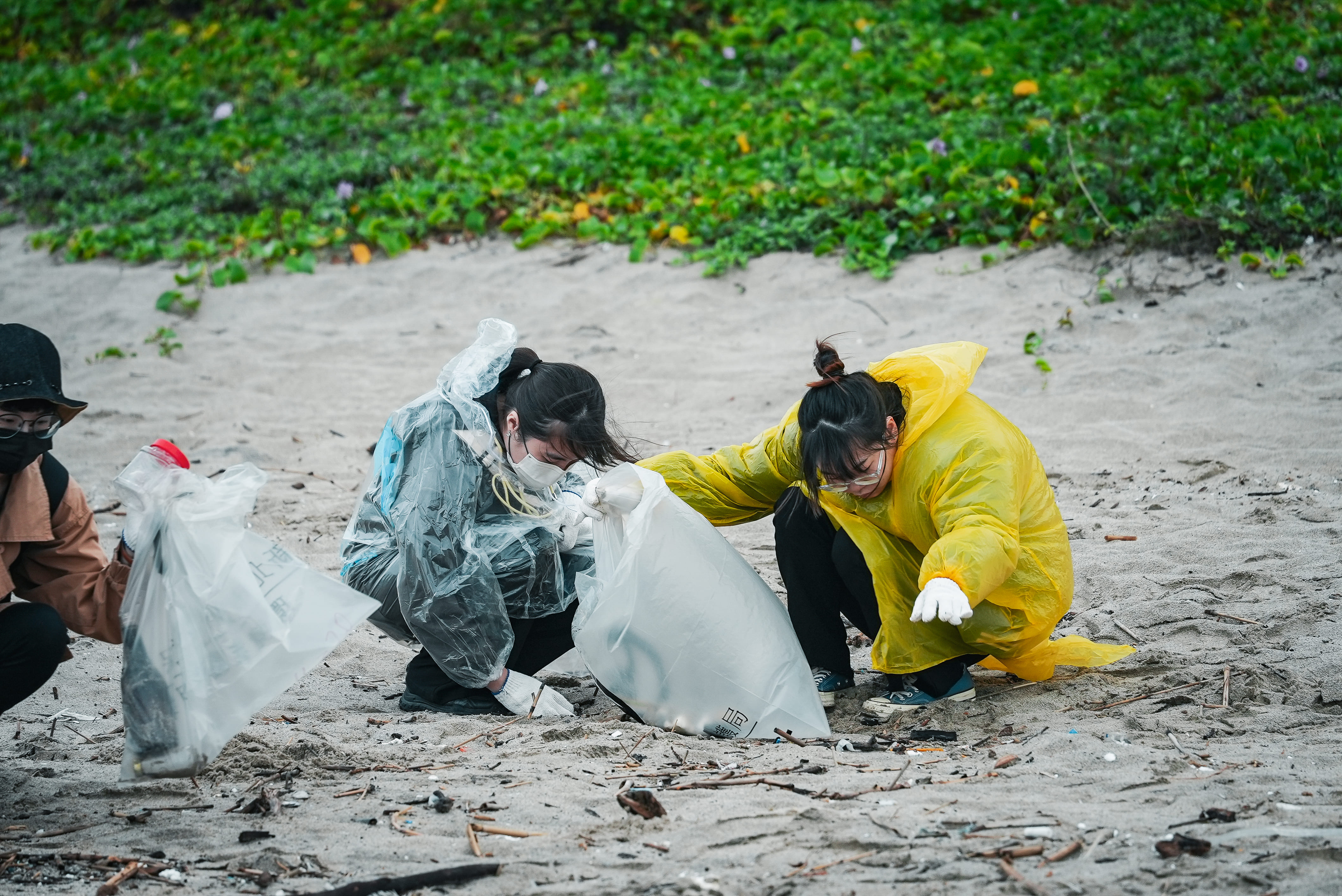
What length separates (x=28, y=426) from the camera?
215 cm

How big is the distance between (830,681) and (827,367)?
837 mm

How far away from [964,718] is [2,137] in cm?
878

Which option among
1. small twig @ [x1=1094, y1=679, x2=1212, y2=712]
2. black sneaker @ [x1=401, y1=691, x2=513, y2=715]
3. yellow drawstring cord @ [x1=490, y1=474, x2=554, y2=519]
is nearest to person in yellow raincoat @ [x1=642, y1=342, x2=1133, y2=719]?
small twig @ [x1=1094, y1=679, x2=1212, y2=712]

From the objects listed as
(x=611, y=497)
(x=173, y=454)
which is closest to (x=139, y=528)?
(x=173, y=454)

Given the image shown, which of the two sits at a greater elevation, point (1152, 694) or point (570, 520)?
point (570, 520)

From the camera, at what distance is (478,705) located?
2809mm

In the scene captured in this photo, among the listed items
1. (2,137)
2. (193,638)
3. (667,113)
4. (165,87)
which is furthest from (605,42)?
(193,638)

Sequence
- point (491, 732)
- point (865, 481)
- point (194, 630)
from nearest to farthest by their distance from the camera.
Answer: point (194, 630) < point (865, 481) < point (491, 732)

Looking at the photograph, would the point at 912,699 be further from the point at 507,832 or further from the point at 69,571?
the point at 69,571

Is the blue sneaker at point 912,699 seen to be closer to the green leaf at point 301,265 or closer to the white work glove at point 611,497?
the white work glove at point 611,497

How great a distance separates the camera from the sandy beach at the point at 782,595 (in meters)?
1.88

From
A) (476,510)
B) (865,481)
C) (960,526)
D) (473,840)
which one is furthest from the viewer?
(476,510)

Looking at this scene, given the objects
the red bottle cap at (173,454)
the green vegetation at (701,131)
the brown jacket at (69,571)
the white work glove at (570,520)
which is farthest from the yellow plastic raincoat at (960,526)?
the green vegetation at (701,131)

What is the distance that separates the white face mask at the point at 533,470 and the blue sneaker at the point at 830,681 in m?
0.80
